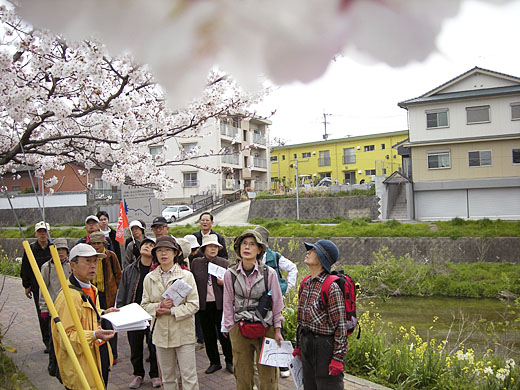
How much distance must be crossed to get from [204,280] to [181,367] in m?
1.13

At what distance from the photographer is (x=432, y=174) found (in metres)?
21.8

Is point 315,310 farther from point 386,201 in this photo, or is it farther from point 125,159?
point 386,201

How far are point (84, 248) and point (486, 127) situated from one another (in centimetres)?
268

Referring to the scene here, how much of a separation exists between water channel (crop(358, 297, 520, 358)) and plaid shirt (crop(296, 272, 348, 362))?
598 centimetres

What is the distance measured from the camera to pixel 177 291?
12.0 feet

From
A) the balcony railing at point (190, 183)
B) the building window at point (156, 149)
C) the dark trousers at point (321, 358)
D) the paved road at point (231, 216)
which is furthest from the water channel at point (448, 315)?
the balcony railing at point (190, 183)

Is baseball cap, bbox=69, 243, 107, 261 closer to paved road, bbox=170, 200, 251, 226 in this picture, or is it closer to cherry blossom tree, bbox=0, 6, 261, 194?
cherry blossom tree, bbox=0, 6, 261, 194

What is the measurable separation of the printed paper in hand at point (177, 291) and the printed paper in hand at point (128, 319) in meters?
0.48

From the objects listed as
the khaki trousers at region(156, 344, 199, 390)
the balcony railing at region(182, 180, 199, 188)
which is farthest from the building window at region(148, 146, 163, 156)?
the balcony railing at region(182, 180, 199, 188)

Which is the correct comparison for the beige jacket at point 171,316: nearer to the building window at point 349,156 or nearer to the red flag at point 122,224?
the building window at point 349,156

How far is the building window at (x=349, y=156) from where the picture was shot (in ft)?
8.96

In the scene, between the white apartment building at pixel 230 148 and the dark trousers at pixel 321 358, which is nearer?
the dark trousers at pixel 321 358

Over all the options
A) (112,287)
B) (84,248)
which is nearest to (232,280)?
(84,248)

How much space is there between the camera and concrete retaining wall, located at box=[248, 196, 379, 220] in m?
23.8
